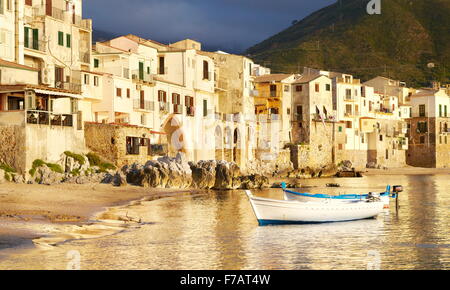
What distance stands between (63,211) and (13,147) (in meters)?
11.9

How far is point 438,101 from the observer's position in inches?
4724

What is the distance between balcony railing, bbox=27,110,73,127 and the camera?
147 feet

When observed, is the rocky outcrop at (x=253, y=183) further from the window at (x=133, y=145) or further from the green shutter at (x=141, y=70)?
the green shutter at (x=141, y=70)

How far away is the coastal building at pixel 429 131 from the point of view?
11862 centimetres

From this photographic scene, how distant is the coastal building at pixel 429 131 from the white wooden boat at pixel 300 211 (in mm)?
86977

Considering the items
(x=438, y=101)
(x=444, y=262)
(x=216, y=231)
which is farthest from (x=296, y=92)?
(x=444, y=262)

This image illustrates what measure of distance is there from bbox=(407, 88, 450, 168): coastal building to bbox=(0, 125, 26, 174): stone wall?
88915 millimetres

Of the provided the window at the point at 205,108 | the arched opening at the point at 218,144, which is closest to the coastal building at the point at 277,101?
the window at the point at 205,108

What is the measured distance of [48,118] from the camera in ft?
152

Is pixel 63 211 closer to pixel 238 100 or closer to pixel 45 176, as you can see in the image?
pixel 45 176

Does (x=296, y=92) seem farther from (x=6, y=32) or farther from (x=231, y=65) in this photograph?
(x=6, y=32)

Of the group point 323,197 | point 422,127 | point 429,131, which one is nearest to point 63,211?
point 323,197

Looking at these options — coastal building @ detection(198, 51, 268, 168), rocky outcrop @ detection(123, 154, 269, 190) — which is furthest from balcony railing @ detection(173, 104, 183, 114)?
rocky outcrop @ detection(123, 154, 269, 190)

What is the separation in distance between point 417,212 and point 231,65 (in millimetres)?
48689
